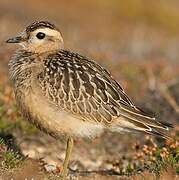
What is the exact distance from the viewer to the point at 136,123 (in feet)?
25.9

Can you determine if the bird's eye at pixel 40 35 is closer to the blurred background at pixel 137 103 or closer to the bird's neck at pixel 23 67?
the bird's neck at pixel 23 67

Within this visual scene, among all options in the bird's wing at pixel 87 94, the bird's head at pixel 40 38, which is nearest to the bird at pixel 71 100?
the bird's wing at pixel 87 94

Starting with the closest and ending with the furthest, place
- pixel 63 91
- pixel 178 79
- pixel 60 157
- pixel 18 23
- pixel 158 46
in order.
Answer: pixel 63 91, pixel 60 157, pixel 178 79, pixel 158 46, pixel 18 23

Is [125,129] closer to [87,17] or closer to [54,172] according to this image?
[54,172]

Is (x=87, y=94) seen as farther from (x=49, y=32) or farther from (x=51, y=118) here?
(x=49, y=32)

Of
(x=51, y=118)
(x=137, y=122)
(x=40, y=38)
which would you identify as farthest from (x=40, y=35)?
(x=137, y=122)

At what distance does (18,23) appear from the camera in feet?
80.6

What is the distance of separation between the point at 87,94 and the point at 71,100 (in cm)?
22

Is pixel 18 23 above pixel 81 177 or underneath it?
above

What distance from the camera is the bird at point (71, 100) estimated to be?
25.2 feet

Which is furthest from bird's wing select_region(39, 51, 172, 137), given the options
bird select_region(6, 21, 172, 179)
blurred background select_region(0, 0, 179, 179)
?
blurred background select_region(0, 0, 179, 179)

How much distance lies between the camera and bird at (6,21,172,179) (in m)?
7.67

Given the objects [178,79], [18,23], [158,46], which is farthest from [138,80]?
[18,23]

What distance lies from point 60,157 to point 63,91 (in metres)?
2.51
